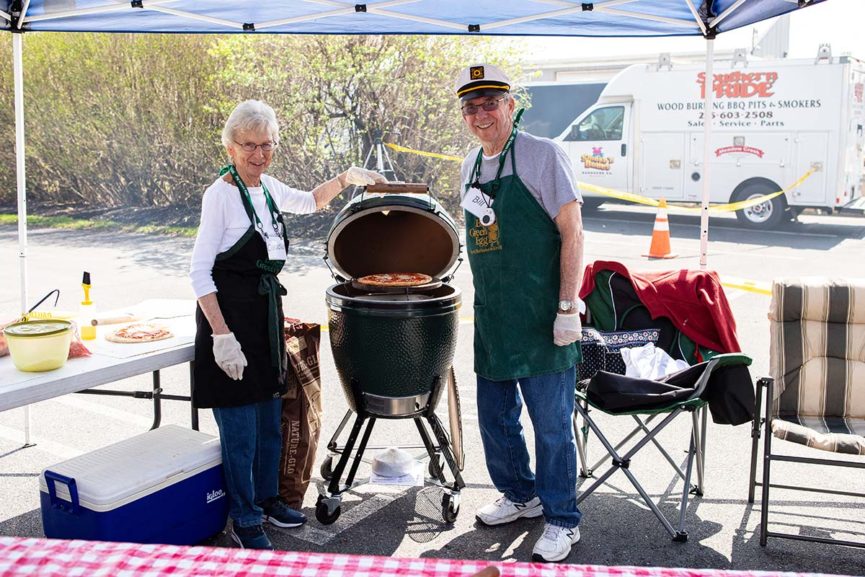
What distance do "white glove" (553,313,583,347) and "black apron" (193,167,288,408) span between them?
1150 millimetres

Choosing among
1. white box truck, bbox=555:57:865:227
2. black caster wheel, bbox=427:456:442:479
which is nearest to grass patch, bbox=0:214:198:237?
white box truck, bbox=555:57:865:227

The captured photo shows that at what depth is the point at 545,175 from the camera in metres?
3.32

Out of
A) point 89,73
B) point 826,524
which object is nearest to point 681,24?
point 826,524

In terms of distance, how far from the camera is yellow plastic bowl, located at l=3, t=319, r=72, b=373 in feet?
10.1

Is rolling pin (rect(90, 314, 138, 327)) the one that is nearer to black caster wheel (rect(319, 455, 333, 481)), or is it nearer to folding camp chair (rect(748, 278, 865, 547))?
black caster wheel (rect(319, 455, 333, 481))

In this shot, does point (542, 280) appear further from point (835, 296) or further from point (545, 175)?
point (835, 296)

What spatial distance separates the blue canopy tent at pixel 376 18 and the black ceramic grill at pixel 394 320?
3.99 feet

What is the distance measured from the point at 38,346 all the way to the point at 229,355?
69 cm

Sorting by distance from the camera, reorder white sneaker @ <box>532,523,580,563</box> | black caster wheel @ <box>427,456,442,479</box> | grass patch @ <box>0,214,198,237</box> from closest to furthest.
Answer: white sneaker @ <box>532,523,580,563</box> < black caster wheel @ <box>427,456,442,479</box> < grass patch @ <box>0,214,198,237</box>

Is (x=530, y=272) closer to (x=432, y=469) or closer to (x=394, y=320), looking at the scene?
(x=394, y=320)

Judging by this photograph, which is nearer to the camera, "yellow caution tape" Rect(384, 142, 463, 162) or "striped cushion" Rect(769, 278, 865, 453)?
"striped cushion" Rect(769, 278, 865, 453)

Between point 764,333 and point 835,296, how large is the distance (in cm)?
323

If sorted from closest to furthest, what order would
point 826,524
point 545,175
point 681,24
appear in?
point 545,175 → point 826,524 → point 681,24

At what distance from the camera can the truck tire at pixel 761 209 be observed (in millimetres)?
13195
